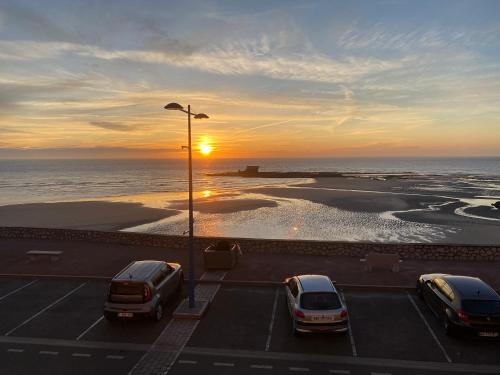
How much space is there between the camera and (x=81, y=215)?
51031 millimetres

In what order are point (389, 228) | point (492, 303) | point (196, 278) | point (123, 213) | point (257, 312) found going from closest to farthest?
point (492, 303), point (257, 312), point (196, 278), point (389, 228), point (123, 213)

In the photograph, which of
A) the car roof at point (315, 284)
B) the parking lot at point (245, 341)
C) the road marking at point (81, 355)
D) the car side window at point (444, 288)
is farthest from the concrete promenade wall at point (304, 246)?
the road marking at point (81, 355)

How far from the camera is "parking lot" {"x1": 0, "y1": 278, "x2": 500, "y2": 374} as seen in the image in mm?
10805

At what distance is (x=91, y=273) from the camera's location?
18.7 meters

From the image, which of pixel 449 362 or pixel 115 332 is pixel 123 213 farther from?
pixel 449 362

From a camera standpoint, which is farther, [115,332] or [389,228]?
[389,228]

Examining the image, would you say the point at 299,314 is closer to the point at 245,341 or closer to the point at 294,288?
the point at 294,288

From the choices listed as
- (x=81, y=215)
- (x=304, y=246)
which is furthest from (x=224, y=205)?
(x=304, y=246)

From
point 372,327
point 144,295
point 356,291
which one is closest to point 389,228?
point 356,291

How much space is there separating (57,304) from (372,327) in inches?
449

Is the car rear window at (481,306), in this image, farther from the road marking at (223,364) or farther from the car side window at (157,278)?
the car side window at (157,278)

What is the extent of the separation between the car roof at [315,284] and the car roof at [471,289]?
3.92 metres

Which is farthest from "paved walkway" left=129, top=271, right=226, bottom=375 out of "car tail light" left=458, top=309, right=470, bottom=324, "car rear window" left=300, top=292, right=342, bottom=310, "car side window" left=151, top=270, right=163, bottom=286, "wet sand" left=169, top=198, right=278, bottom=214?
"wet sand" left=169, top=198, right=278, bottom=214

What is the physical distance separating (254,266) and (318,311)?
7.77 metres
